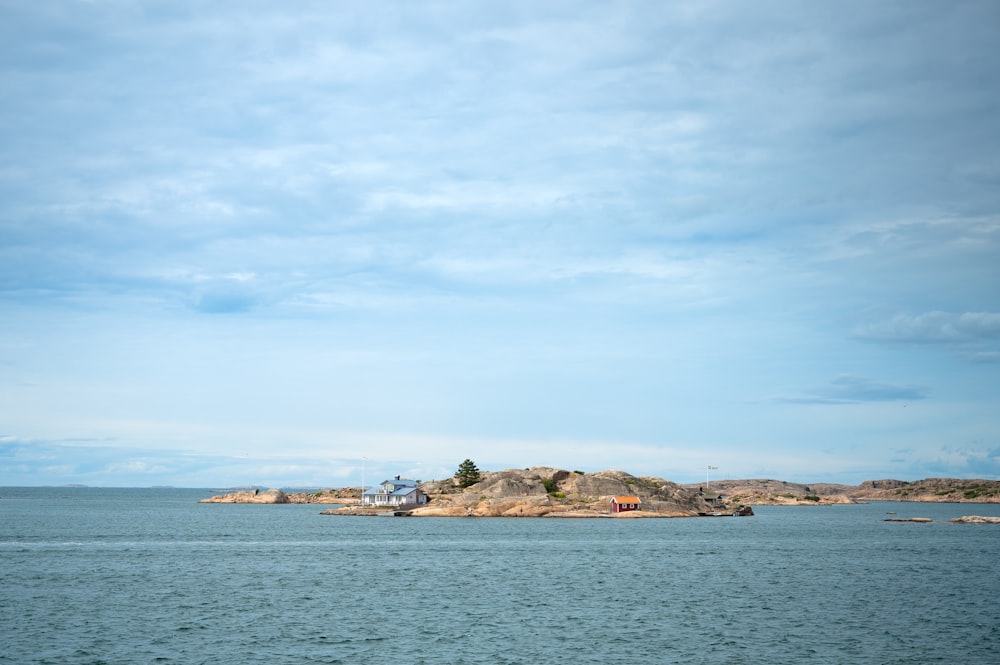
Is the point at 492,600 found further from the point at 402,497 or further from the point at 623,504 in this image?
the point at 402,497

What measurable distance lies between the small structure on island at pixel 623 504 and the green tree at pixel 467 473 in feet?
118

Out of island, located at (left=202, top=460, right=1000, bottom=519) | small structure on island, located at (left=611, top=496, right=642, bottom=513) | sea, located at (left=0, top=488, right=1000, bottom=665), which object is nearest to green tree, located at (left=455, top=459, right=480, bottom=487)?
island, located at (left=202, top=460, right=1000, bottom=519)

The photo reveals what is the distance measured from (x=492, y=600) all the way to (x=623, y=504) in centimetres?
11353

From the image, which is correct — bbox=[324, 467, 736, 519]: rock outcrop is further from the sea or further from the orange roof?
the sea

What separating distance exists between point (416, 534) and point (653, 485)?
254 ft

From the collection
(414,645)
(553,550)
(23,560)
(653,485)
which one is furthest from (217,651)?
(653,485)

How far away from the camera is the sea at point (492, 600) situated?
44562 mm

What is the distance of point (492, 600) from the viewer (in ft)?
204

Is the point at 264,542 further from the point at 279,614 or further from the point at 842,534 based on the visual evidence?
the point at 842,534

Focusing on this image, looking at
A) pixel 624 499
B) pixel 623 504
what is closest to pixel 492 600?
pixel 623 504

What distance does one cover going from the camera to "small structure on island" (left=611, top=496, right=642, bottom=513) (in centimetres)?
17175

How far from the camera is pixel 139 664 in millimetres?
40406

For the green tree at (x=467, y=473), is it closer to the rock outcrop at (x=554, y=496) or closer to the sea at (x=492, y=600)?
the rock outcrop at (x=554, y=496)

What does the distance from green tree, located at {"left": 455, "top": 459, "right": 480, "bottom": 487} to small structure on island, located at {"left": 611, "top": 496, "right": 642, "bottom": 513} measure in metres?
35.8
